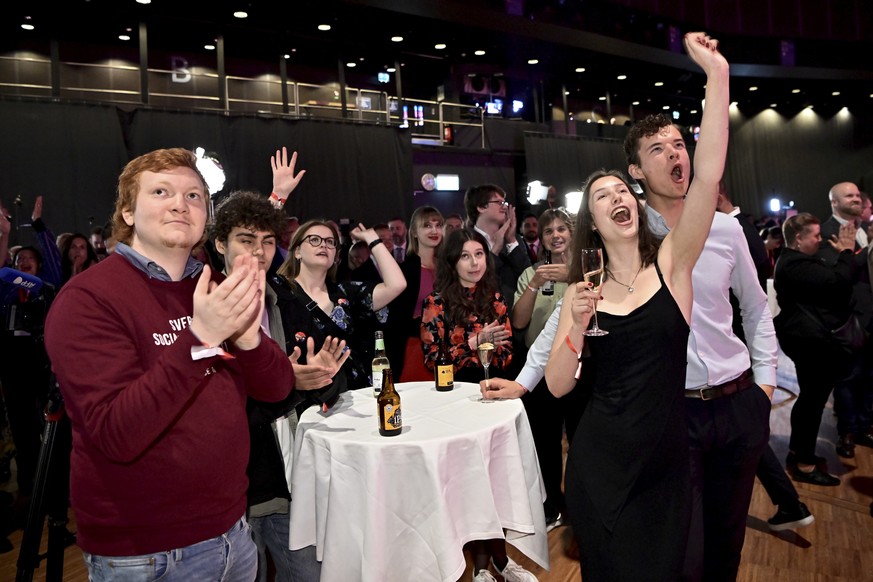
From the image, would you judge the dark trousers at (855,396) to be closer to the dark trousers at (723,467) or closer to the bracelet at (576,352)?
the dark trousers at (723,467)

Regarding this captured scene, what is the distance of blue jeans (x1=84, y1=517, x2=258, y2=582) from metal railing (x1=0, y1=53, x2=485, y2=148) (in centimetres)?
936

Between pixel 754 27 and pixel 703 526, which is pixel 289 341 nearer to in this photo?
pixel 703 526

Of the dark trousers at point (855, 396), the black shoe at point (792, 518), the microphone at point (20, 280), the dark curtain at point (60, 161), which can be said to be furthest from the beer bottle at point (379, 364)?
the dark curtain at point (60, 161)

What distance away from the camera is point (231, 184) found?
994 centimetres

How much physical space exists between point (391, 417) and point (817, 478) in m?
3.20

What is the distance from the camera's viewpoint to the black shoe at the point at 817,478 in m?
3.82

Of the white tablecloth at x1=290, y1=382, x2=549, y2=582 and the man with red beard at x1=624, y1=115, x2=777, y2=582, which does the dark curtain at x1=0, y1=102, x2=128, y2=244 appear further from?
the man with red beard at x1=624, y1=115, x2=777, y2=582

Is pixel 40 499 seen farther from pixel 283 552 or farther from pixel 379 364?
pixel 379 364

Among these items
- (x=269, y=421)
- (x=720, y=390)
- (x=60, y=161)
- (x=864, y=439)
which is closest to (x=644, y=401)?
(x=720, y=390)

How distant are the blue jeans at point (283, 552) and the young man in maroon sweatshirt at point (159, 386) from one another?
0.80 meters

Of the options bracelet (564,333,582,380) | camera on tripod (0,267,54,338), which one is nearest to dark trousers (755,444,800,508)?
bracelet (564,333,582,380)

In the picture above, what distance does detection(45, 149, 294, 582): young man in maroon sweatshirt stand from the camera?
3.67 ft

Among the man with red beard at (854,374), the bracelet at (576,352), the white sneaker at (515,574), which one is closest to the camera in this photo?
the bracelet at (576,352)

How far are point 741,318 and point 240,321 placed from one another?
1.88 metres
